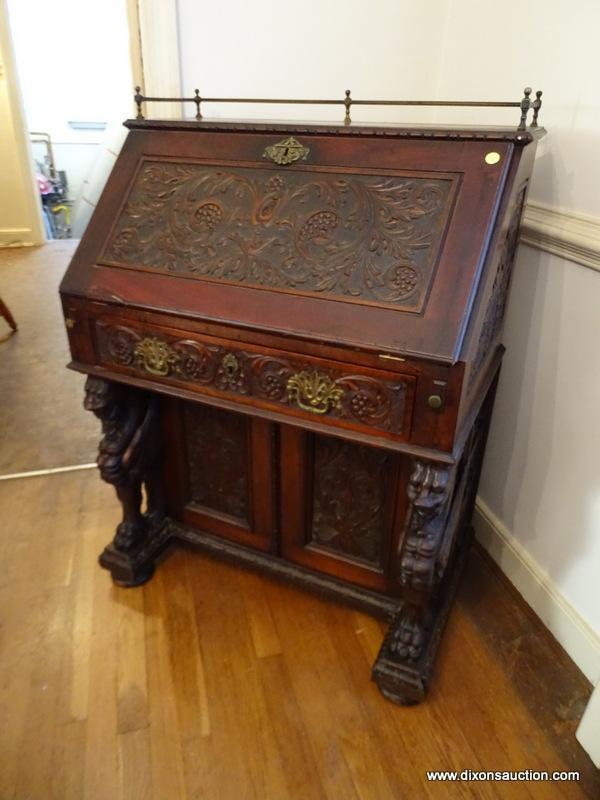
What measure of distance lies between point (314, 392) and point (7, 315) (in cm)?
265

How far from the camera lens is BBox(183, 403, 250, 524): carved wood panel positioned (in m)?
1.56

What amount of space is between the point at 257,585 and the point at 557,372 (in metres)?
1.02

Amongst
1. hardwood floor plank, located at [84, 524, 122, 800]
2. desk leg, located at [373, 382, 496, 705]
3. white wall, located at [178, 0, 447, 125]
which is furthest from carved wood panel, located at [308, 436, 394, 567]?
white wall, located at [178, 0, 447, 125]

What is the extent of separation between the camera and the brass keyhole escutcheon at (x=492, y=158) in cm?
107

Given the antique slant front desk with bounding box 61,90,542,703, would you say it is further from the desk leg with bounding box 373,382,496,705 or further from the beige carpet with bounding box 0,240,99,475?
the beige carpet with bounding box 0,240,99,475

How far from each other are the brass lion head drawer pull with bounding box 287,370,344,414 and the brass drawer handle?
28 centimetres

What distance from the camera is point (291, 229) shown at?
119 centimetres

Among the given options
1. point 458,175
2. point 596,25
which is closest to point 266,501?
point 458,175

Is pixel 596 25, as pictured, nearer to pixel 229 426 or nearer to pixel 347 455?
pixel 347 455

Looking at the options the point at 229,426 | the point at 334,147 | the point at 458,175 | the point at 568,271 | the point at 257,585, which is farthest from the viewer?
the point at 257,585

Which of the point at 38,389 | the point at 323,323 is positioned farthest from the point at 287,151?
the point at 38,389

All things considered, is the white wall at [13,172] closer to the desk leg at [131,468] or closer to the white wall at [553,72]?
the desk leg at [131,468]

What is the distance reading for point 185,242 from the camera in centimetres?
126

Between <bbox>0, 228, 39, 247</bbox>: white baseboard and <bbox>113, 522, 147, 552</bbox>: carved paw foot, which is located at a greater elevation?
<bbox>0, 228, 39, 247</bbox>: white baseboard
